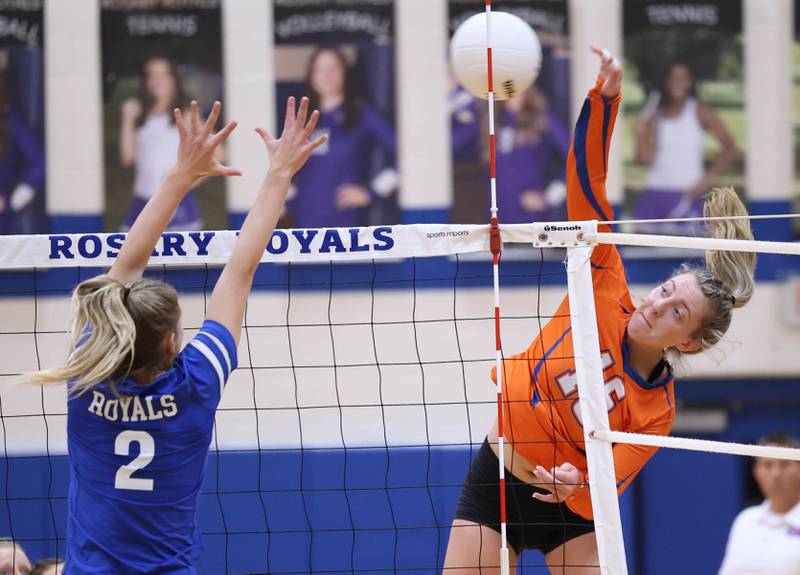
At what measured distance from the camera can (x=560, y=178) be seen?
9.03m

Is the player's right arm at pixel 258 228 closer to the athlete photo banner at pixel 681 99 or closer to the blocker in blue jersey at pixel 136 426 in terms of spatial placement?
the blocker in blue jersey at pixel 136 426

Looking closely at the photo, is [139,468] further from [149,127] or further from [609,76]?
[149,127]

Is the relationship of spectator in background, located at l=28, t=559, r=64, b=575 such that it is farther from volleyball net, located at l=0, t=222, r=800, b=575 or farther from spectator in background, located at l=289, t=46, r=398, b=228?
spectator in background, located at l=289, t=46, r=398, b=228

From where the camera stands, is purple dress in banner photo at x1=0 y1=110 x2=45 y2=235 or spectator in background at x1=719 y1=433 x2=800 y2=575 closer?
spectator in background at x1=719 y1=433 x2=800 y2=575

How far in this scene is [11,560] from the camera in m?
4.41

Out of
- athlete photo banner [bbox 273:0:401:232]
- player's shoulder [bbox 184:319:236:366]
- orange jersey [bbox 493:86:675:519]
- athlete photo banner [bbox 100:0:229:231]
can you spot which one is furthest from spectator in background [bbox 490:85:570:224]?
player's shoulder [bbox 184:319:236:366]

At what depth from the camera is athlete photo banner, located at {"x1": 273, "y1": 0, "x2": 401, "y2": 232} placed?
891 cm

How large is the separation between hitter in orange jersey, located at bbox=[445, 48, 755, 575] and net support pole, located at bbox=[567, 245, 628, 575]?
3.2 inches

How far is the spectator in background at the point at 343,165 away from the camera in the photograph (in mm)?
8930

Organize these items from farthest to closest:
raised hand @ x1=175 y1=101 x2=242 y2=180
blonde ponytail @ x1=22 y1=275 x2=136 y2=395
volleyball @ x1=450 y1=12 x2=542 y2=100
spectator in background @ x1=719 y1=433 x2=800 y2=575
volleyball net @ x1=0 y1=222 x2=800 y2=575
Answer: volleyball net @ x1=0 y1=222 x2=800 y2=575, spectator in background @ x1=719 y1=433 x2=800 y2=575, volleyball @ x1=450 y1=12 x2=542 y2=100, raised hand @ x1=175 y1=101 x2=242 y2=180, blonde ponytail @ x1=22 y1=275 x2=136 y2=395

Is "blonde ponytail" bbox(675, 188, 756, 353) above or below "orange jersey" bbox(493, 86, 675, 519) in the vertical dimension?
above

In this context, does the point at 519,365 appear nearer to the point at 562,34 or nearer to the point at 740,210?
the point at 740,210

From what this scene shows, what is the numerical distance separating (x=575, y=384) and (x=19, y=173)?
242 inches

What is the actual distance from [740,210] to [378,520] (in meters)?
4.90
